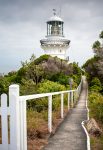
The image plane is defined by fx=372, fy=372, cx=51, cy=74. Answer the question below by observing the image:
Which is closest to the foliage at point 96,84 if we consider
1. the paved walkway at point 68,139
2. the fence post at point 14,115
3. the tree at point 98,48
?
the tree at point 98,48

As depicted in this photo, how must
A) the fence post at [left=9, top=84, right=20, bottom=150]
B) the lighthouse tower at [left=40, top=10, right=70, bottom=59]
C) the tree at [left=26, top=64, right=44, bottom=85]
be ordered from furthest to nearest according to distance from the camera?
the lighthouse tower at [left=40, top=10, right=70, bottom=59]
the tree at [left=26, top=64, right=44, bottom=85]
the fence post at [left=9, top=84, right=20, bottom=150]

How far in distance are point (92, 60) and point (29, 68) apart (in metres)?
14.5

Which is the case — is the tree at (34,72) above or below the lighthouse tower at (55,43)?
below

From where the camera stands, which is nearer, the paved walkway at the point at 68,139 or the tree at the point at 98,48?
the paved walkway at the point at 68,139

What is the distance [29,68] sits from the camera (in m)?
54.8

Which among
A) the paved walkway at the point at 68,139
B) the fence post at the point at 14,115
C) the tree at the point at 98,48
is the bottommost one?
the paved walkway at the point at 68,139

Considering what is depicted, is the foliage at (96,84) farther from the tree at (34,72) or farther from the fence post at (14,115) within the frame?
the fence post at (14,115)

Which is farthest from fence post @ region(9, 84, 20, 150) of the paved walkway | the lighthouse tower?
the lighthouse tower

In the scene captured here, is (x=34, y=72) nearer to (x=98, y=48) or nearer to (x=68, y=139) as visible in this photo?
(x=98, y=48)

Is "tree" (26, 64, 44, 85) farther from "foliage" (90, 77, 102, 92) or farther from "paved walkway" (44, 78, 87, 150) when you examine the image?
"paved walkway" (44, 78, 87, 150)

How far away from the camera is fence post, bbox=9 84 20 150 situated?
6727 millimetres

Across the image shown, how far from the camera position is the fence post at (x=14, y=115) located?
6727mm

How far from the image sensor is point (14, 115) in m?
6.75

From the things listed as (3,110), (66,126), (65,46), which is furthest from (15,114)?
(65,46)
